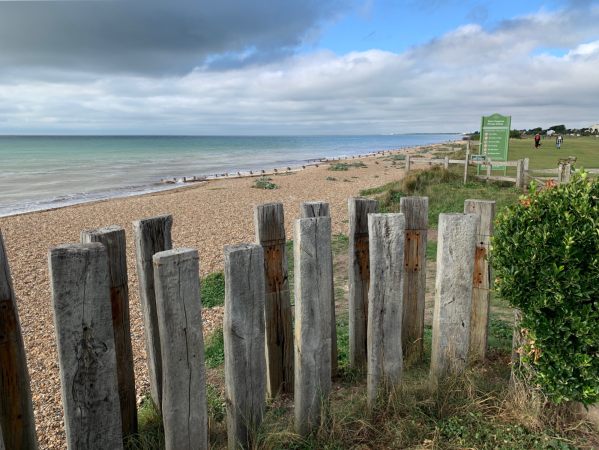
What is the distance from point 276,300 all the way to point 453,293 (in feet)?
4.06

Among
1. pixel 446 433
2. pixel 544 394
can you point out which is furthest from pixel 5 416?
pixel 544 394

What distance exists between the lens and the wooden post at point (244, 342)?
2576 millimetres

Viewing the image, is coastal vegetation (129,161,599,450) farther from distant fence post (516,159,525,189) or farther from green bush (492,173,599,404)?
distant fence post (516,159,525,189)

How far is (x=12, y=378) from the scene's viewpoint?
7.66 ft

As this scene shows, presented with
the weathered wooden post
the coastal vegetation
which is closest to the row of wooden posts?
the coastal vegetation

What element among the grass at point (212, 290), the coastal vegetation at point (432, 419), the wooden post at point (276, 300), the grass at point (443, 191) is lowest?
the grass at point (212, 290)

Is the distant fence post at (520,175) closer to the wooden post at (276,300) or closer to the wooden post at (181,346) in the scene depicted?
the wooden post at (276,300)

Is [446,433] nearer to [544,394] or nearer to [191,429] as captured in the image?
[544,394]

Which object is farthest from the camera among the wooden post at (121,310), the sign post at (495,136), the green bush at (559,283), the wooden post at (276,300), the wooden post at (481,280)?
the sign post at (495,136)

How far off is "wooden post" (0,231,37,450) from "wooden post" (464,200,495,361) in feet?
9.53

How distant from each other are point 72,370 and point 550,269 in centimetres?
253

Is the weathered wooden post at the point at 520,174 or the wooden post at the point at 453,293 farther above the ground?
the wooden post at the point at 453,293

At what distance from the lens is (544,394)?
2920 millimetres

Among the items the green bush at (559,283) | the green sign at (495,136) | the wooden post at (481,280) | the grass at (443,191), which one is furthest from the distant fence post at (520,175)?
the green bush at (559,283)
